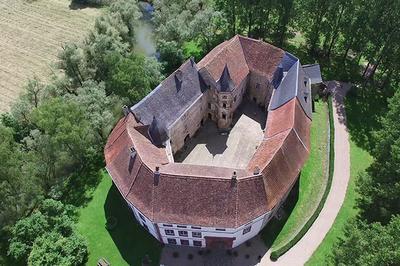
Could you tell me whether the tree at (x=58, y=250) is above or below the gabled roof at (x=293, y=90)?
below

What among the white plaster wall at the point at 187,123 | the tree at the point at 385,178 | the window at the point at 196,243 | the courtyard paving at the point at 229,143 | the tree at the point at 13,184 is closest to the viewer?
the tree at the point at 385,178

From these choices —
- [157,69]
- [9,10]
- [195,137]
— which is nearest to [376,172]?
[195,137]

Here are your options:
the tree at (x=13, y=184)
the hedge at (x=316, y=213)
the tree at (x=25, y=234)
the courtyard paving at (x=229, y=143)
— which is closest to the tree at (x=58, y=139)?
the tree at (x=13, y=184)

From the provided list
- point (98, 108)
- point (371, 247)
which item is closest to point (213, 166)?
point (371, 247)

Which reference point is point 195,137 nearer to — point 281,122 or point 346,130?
point 281,122

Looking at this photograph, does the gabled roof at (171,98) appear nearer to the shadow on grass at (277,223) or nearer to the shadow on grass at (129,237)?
the shadow on grass at (129,237)

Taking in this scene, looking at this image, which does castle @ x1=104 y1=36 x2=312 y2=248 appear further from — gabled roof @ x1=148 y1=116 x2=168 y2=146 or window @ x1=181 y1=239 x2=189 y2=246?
window @ x1=181 y1=239 x2=189 y2=246

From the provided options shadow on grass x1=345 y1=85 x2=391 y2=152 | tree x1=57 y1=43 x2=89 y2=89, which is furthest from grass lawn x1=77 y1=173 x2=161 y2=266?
shadow on grass x1=345 y1=85 x2=391 y2=152

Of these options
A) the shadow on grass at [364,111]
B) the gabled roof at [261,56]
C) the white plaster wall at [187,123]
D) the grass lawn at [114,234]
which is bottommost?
the grass lawn at [114,234]
